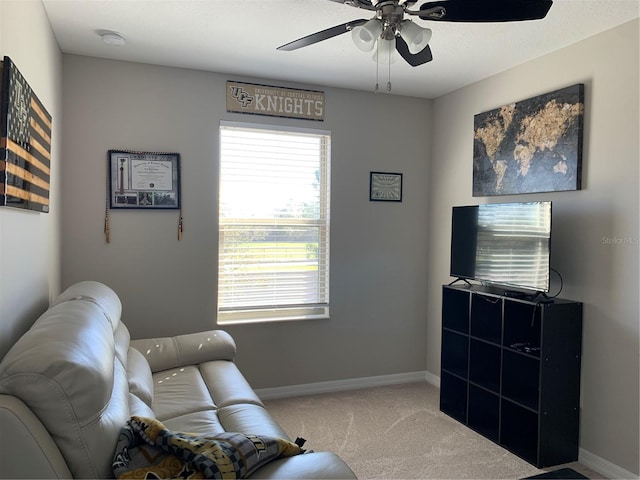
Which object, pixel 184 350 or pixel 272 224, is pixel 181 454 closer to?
pixel 184 350

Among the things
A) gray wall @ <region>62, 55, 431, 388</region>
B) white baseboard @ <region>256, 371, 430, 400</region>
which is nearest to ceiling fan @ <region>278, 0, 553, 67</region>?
gray wall @ <region>62, 55, 431, 388</region>

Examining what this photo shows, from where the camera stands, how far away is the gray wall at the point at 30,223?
1.78 meters

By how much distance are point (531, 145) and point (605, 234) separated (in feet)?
2.60

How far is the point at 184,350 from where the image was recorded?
3020mm

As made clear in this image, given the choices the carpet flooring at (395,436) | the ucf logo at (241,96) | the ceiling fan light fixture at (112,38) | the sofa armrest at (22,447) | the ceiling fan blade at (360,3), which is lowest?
the carpet flooring at (395,436)

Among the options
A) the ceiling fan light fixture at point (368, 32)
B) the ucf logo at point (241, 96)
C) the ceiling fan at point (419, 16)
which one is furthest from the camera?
the ucf logo at point (241, 96)

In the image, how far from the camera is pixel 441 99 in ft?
13.7

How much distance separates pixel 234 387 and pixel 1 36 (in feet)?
6.39

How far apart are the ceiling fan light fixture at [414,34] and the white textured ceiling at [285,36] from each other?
2.13 feet

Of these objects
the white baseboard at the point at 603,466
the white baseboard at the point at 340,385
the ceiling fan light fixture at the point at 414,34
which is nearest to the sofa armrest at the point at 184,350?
the white baseboard at the point at 340,385

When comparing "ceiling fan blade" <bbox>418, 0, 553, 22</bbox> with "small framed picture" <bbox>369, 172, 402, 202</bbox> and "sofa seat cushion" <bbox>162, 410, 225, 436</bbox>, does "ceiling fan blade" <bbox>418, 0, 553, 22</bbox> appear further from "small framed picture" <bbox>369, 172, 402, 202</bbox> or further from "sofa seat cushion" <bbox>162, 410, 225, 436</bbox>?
"small framed picture" <bbox>369, 172, 402, 202</bbox>

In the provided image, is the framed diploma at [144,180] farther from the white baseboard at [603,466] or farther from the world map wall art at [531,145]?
the white baseboard at [603,466]

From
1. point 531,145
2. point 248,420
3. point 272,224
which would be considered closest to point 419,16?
point 531,145

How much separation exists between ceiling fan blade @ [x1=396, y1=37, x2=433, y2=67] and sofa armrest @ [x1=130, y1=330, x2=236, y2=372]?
6.87 ft
